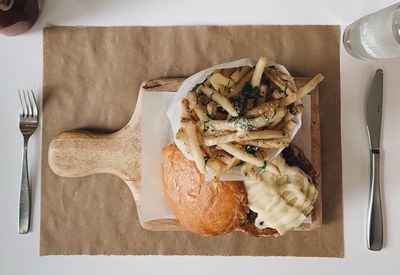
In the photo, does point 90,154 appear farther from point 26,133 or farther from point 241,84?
point 241,84

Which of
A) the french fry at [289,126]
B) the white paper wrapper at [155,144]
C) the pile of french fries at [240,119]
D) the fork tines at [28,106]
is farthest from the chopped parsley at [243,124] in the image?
the fork tines at [28,106]

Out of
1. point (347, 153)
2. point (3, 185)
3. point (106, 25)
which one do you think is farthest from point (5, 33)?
point (347, 153)

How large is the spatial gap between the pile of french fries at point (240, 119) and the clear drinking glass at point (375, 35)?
0.25 m

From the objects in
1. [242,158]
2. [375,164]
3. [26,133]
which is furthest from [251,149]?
[26,133]

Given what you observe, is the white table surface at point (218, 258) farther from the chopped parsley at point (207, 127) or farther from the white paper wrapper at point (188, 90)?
the chopped parsley at point (207, 127)

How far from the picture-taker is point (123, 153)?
133 cm

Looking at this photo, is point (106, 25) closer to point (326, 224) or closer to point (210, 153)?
point (210, 153)

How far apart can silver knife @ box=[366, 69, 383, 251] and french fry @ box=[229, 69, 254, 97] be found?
1.41 ft

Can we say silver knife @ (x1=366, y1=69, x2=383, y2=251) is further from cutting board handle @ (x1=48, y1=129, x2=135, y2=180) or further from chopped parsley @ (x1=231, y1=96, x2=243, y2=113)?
cutting board handle @ (x1=48, y1=129, x2=135, y2=180)

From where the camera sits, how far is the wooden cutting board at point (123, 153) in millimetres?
1313

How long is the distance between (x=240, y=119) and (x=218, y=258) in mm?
513

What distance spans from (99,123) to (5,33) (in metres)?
0.35

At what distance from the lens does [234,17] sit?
1367mm

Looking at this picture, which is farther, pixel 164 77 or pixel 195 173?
pixel 164 77
